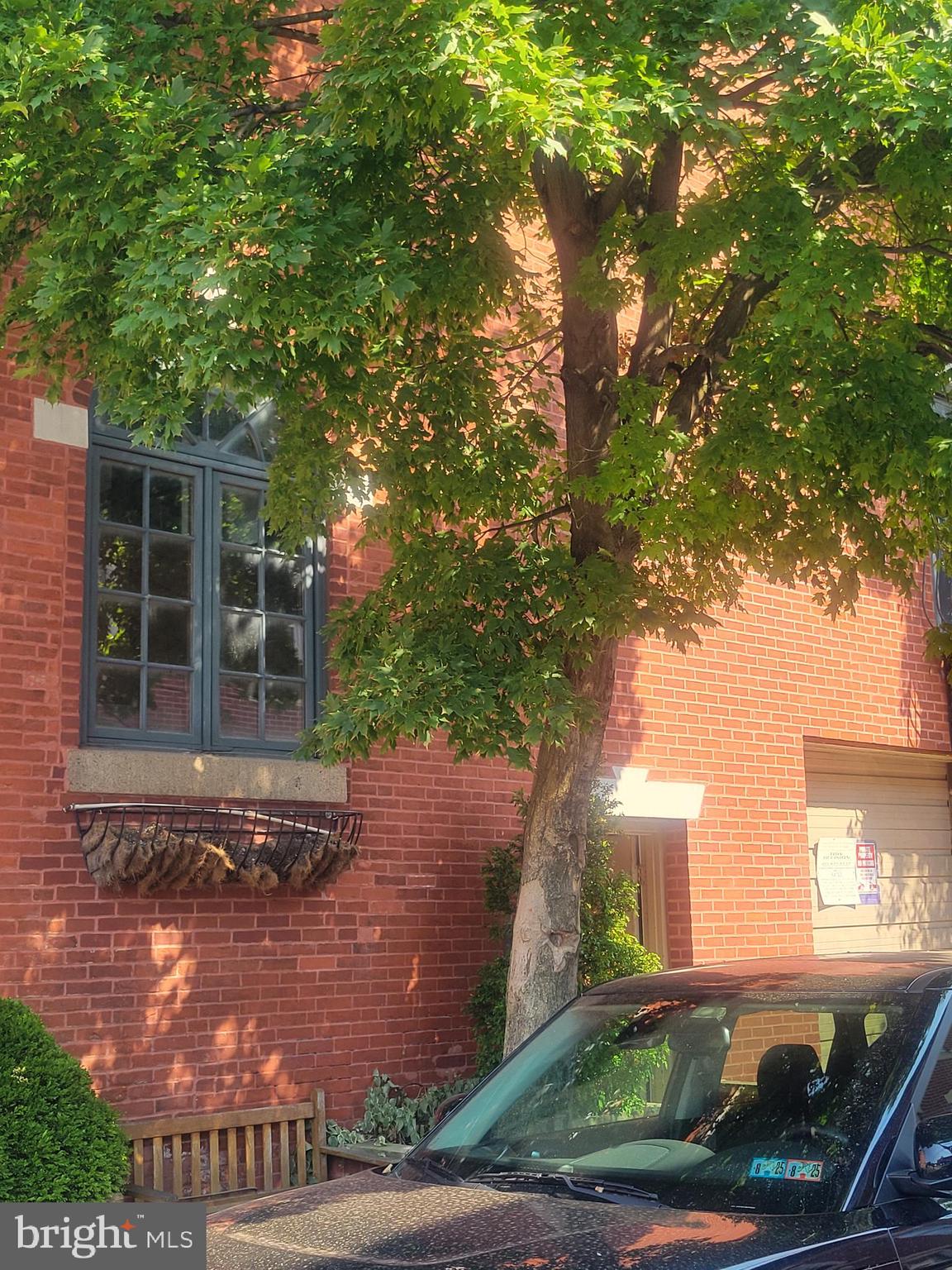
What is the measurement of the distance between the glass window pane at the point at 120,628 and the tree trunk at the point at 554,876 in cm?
279

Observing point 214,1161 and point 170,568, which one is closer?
point 214,1161

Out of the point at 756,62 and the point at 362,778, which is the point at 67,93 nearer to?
the point at 756,62

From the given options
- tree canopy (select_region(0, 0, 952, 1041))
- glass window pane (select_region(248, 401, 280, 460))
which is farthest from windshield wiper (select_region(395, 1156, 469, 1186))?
glass window pane (select_region(248, 401, 280, 460))

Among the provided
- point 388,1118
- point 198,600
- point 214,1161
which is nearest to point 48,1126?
point 214,1161

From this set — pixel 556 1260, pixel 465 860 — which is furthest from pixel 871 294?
pixel 465 860

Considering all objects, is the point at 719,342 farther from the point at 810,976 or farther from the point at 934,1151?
the point at 934,1151

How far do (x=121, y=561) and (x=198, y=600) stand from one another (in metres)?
0.51

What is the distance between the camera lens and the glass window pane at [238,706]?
8.27m

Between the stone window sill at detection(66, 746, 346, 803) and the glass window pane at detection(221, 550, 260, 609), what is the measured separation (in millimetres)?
952

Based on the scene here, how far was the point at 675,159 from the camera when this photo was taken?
6625 millimetres

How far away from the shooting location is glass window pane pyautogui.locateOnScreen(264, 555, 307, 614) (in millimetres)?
8688

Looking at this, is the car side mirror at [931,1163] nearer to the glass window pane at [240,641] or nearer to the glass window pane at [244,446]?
the glass window pane at [240,641]

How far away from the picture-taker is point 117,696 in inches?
307

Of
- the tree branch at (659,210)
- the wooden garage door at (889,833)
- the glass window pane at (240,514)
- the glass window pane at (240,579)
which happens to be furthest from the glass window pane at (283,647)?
the wooden garage door at (889,833)
